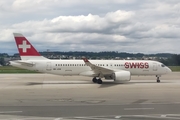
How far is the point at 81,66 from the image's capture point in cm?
3334

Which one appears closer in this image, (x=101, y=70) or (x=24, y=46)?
(x=101, y=70)

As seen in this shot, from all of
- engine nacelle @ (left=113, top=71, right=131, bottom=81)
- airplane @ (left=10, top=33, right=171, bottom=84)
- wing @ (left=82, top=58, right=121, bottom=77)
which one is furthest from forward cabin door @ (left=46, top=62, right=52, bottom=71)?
engine nacelle @ (left=113, top=71, right=131, bottom=81)

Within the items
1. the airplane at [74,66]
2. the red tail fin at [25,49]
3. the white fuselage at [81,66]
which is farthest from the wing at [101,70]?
the red tail fin at [25,49]

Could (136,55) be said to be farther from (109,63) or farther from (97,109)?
(97,109)

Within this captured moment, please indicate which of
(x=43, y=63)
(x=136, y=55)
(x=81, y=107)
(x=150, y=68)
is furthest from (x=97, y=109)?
(x=136, y=55)

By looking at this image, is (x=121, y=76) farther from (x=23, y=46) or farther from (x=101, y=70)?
(x=23, y=46)

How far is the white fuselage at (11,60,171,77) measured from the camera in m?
32.3

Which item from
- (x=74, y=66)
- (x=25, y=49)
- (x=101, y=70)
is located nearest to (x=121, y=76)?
(x=101, y=70)

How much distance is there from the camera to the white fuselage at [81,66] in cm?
3231

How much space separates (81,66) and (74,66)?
75 cm

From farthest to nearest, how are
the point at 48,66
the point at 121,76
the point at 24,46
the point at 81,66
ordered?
1. the point at 81,66
2. the point at 24,46
3. the point at 48,66
4. the point at 121,76

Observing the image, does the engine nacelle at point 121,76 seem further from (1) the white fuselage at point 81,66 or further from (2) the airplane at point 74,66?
(1) the white fuselage at point 81,66

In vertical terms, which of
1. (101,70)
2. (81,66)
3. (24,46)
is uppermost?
(24,46)

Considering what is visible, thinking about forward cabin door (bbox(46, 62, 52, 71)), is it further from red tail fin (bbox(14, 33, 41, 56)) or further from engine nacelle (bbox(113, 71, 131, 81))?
engine nacelle (bbox(113, 71, 131, 81))
